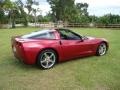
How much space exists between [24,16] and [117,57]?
4417cm

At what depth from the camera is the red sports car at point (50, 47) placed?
6318mm

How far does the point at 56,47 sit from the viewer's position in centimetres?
673

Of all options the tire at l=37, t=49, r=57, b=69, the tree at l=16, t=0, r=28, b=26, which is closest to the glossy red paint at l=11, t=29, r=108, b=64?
the tire at l=37, t=49, r=57, b=69

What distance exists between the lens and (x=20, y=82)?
17.8 feet

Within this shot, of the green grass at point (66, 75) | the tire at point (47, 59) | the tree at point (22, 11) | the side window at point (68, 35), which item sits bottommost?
the green grass at point (66, 75)

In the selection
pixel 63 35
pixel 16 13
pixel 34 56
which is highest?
pixel 16 13

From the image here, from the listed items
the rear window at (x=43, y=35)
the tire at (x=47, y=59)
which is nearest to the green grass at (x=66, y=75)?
the tire at (x=47, y=59)

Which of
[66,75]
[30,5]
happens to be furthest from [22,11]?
[66,75]

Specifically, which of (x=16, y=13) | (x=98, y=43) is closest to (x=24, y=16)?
(x=16, y=13)

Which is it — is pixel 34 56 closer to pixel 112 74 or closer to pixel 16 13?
pixel 112 74

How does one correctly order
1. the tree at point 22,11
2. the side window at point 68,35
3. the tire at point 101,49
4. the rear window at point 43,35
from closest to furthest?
the rear window at point 43,35 < the side window at point 68,35 < the tire at point 101,49 < the tree at point 22,11

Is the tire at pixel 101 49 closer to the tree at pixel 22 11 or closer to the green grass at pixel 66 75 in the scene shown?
the green grass at pixel 66 75

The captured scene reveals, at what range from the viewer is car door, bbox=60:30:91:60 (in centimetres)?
702

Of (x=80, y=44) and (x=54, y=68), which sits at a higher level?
(x=80, y=44)
